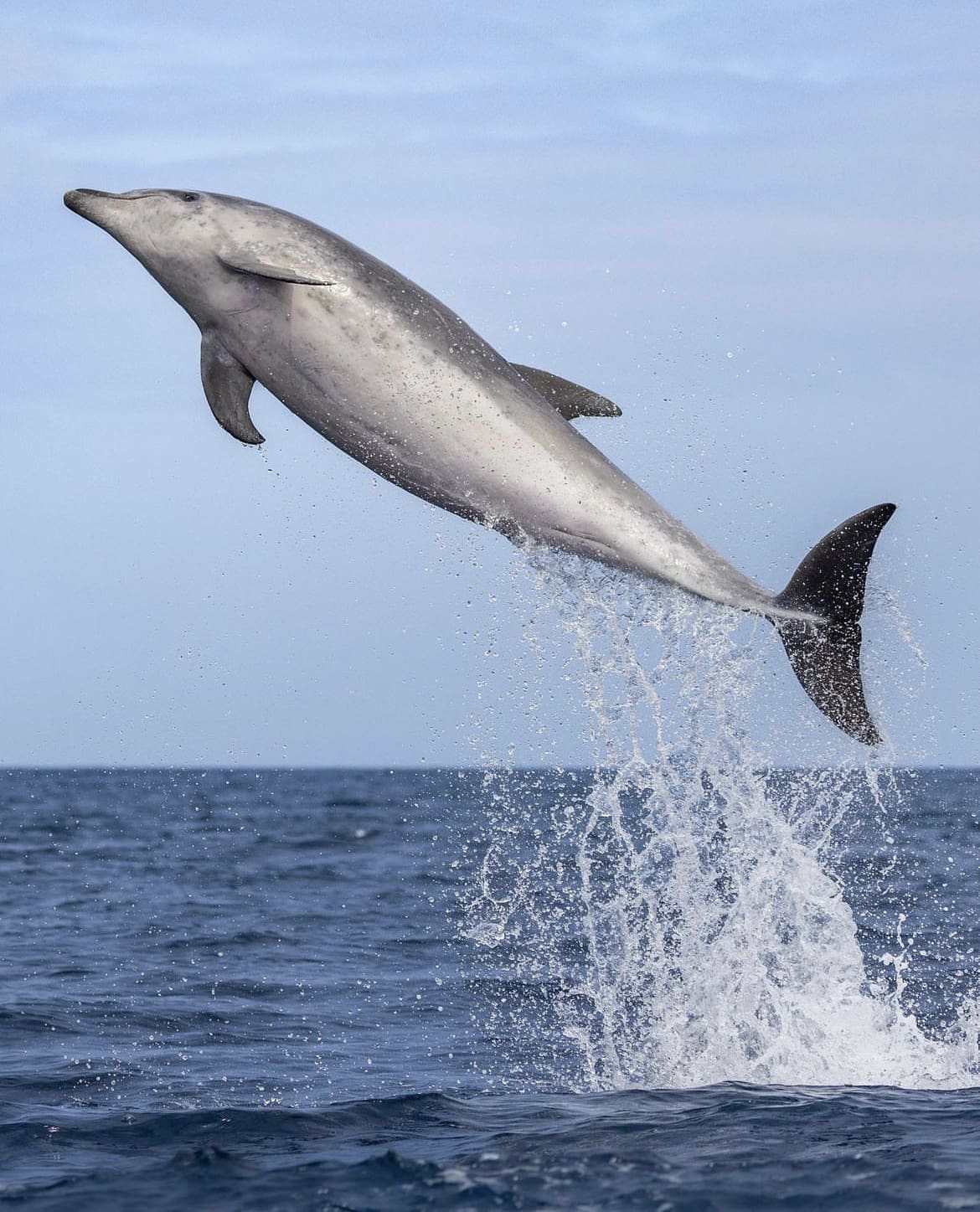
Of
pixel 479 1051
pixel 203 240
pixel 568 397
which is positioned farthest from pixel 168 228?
pixel 479 1051

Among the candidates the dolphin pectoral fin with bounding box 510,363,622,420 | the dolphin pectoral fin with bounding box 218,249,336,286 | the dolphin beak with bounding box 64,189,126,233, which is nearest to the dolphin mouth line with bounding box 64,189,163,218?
the dolphin beak with bounding box 64,189,126,233

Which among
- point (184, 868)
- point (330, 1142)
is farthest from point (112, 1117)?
point (184, 868)

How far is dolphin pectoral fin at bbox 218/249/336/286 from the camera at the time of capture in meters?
6.73

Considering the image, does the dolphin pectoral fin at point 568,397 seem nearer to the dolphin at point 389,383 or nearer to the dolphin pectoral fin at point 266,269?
the dolphin at point 389,383

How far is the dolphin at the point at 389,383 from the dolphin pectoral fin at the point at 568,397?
0.24 metres

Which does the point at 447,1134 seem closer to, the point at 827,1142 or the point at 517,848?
the point at 827,1142

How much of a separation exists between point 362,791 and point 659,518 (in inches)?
3604

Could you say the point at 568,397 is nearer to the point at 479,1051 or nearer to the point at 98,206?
the point at 98,206

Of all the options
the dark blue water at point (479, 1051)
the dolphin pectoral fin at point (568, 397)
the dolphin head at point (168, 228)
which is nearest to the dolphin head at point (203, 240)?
the dolphin head at point (168, 228)

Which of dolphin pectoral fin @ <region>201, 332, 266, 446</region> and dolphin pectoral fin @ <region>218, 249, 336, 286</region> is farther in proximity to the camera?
dolphin pectoral fin @ <region>201, 332, 266, 446</region>

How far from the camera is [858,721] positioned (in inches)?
300

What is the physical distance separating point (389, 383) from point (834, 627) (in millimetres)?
2389

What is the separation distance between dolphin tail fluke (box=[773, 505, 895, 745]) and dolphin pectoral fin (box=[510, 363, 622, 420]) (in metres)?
1.19

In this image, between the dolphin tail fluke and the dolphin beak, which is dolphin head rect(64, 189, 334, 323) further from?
the dolphin tail fluke
